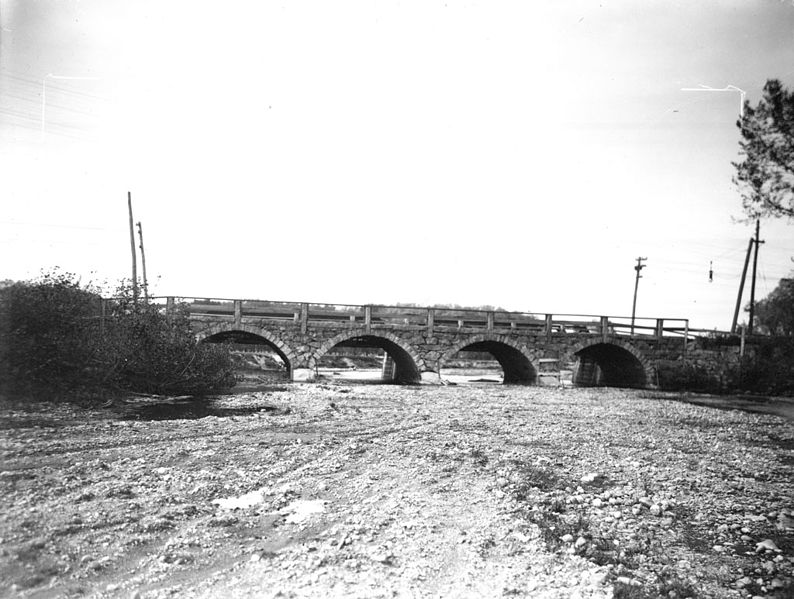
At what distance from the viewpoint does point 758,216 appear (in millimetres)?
9656

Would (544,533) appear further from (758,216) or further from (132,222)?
(132,222)

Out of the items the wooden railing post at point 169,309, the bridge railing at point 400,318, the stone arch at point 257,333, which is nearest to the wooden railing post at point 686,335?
the bridge railing at point 400,318

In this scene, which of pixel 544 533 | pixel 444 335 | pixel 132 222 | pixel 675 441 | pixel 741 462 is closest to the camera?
pixel 544 533

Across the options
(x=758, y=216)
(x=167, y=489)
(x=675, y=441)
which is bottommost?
(x=675, y=441)

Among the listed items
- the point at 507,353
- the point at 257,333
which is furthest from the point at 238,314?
the point at 507,353

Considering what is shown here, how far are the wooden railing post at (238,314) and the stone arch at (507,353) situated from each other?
9.19m

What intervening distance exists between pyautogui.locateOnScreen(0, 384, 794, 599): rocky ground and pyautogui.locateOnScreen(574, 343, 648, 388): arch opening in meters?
17.6

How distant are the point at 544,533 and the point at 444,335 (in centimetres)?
1974

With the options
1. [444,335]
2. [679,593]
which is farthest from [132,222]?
[679,593]

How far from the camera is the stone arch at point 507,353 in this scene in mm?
25094

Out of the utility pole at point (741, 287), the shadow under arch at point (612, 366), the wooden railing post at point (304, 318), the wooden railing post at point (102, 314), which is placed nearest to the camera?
the wooden railing post at point (102, 314)

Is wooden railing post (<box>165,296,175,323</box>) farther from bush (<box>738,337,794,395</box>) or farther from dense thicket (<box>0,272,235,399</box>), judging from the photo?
bush (<box>738,337,794,395</box>)

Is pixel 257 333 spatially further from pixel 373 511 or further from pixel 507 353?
pixel 373 511

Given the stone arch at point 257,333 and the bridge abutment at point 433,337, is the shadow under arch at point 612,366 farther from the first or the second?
the stone arch at point 257,333
